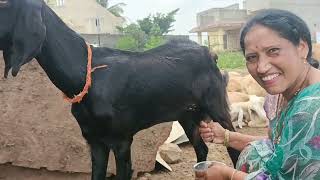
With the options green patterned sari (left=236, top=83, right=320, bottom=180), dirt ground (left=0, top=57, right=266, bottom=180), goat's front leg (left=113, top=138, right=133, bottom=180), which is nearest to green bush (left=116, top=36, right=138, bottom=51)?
dirt ground (left=0, top=57, right=266, bottom=180)

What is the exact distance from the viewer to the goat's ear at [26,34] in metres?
2.65

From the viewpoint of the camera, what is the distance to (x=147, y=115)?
3500 millimetres

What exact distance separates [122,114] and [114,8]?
3583cm

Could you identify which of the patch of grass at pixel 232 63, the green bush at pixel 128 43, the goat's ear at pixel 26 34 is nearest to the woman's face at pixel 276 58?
the goat's ear at pixel 26 34

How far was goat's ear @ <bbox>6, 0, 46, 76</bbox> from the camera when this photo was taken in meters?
2.65

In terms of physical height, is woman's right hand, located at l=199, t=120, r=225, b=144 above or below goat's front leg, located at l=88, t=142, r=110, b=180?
above

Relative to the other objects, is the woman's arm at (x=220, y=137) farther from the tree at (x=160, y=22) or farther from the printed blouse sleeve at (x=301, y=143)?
the tree at (x=160, y=22)

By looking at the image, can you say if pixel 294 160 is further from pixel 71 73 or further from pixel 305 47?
pixel 71 73

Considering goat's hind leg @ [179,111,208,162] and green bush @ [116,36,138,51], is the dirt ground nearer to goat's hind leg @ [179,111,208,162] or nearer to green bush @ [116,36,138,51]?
goat's hind leg @ [179,111,208,162]

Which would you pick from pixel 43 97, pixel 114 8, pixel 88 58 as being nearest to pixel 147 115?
pixel 88 58

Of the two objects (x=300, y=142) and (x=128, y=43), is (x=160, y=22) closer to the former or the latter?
(x=128, y=43)

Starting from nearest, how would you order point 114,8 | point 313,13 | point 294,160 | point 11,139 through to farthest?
point 294,160
point 11,139
point 313,13
point 114,8

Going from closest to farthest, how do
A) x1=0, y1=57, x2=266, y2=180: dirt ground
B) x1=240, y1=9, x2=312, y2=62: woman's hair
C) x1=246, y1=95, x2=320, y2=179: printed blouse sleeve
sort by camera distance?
x1=246, y1=95, x2=320, y2=179: printed blouse sleeve, x1=240, y1=9, x2=312, y2=62: woman's hair, x1=0, y1=57, x2=266, y2=180: dirt ground

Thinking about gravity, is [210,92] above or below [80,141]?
above
